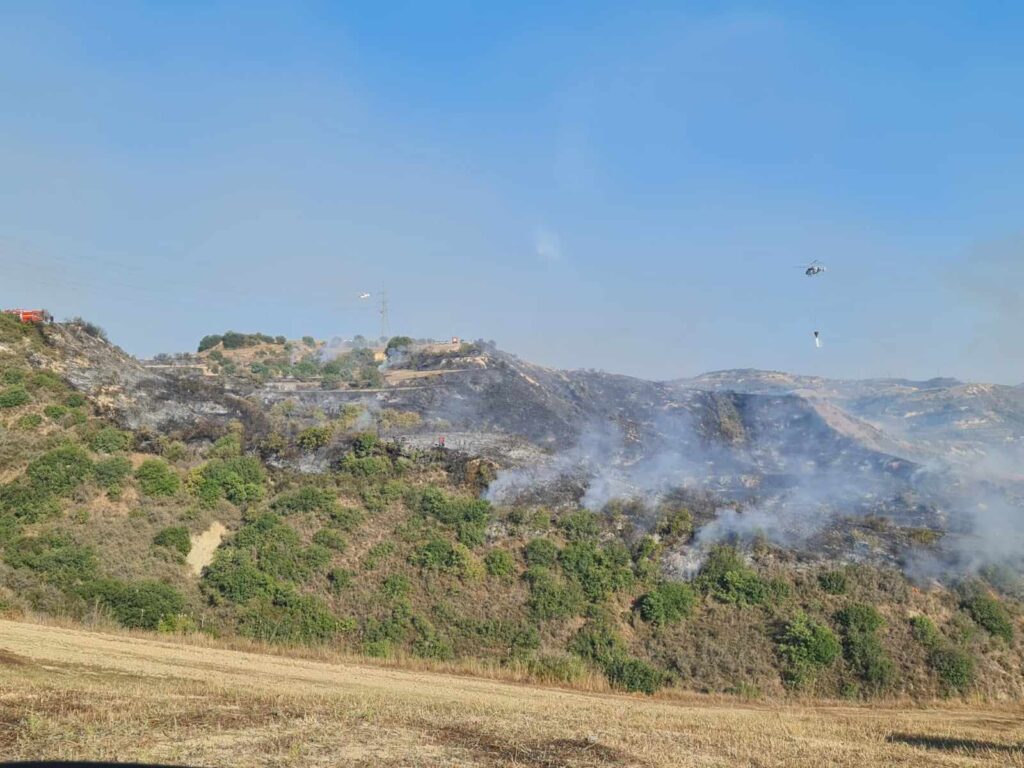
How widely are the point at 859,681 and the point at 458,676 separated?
45.0ft

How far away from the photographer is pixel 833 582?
3100 cm

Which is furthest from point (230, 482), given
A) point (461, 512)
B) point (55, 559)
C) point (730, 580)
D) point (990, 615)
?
point (990, 615)

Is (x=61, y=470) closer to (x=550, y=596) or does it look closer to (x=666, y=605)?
(x=550, y=596)

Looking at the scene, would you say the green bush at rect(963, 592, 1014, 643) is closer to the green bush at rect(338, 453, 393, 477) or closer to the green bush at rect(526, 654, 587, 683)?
the green bush at rect(526, 654, 587, 683)

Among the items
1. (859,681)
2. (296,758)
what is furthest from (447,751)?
(859,681)

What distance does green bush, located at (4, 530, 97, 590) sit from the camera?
28859 millimetres

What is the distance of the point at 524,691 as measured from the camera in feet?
78.4

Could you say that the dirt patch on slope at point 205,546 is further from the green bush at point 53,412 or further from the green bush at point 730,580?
the green bush at point 730,580

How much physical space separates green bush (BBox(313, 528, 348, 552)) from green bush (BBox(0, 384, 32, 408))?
16959 mm

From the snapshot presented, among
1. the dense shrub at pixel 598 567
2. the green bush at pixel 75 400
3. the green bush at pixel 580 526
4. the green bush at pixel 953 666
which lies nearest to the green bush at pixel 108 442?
the green bush at pixel 75 400

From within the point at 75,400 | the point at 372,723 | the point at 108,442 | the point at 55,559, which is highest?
the point at 75,400

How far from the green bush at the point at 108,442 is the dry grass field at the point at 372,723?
45.6ft

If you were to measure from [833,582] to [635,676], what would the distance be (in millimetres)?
9583

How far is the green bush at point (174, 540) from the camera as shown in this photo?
31.9 m
